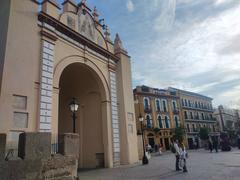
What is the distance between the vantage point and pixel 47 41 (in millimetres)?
10047

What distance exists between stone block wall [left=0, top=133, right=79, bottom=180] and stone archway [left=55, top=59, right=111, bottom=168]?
8.17m

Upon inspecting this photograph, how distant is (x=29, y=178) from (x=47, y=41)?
7.72 metres

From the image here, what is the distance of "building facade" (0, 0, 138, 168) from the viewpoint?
26.9ft

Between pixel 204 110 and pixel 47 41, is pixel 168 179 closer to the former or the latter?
pixel 47 41

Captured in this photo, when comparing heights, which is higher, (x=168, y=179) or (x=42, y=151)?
(x=42, y=151)

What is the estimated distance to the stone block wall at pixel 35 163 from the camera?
141 inches

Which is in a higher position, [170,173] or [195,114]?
[195,114]

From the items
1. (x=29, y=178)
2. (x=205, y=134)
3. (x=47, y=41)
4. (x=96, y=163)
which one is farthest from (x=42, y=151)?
(x=205, y=134)

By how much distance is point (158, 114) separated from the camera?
38.0m

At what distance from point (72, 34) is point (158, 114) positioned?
29197mm

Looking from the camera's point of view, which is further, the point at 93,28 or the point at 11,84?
the point at 93,28

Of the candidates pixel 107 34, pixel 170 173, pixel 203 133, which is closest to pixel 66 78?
pixel 107 34

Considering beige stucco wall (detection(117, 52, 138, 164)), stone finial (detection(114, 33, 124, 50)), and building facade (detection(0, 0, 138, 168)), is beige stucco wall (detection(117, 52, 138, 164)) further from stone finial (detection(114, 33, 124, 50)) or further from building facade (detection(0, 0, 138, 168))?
stone finial (detection(114, 33, 124, 50))

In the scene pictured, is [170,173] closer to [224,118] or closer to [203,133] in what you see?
[203,133]
